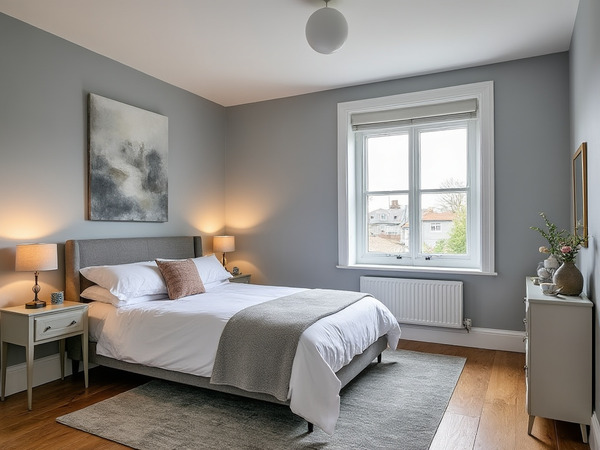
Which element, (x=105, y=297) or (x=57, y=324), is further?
(x=105, y=297)

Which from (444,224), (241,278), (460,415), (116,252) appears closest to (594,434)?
(460,415)

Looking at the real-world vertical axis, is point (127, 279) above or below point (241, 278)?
above

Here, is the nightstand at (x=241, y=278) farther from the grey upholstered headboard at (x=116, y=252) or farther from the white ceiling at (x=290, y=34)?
the white ceiling at (x=290, y=34)

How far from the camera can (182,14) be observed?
10.2ft

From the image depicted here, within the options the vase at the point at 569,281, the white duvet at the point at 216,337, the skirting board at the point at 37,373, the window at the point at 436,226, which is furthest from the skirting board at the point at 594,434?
the skirting board at the point at 37,373

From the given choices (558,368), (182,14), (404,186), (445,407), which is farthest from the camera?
(404,186)

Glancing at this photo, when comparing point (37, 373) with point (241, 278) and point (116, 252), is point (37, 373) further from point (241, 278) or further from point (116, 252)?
point (241, 278)

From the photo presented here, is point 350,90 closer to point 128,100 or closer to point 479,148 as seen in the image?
point 479,148

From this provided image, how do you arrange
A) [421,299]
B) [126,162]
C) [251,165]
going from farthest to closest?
[251,165] → [421,299] → [126,162]

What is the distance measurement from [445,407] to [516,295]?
1.68 metres

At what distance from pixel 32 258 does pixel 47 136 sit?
3.44 ft

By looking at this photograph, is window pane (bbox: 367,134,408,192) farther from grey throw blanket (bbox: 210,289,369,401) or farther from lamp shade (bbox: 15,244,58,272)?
lamp shade (bbox: 15,244,58,272)

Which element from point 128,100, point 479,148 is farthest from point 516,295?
point 128,100

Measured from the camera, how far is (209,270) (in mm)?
4121
